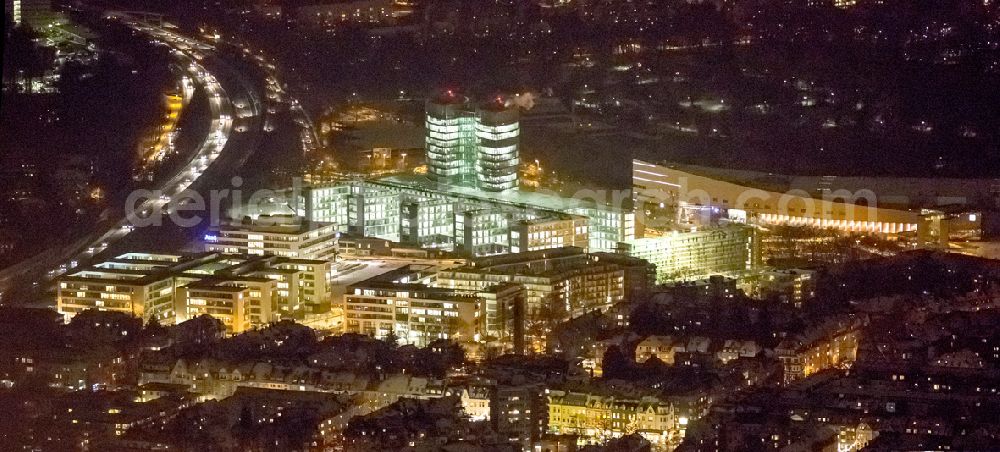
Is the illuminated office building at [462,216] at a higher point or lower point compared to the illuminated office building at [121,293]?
higher

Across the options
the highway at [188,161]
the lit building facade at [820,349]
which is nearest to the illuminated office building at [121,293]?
the highway at [188,161]

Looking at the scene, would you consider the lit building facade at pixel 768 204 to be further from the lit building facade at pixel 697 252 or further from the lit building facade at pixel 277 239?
the lit building facade at pixel 277 239

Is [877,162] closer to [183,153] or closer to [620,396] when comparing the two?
[183,153]

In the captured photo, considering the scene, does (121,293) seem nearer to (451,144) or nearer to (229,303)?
(229,303)

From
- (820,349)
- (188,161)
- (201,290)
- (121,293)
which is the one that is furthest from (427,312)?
(188,161)

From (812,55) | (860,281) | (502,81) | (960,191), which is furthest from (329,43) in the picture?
(860,281)

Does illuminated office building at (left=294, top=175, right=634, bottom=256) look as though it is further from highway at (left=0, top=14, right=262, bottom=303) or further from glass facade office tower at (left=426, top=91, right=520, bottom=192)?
highway at (left=0, top=14, right=262, bottom=303)
